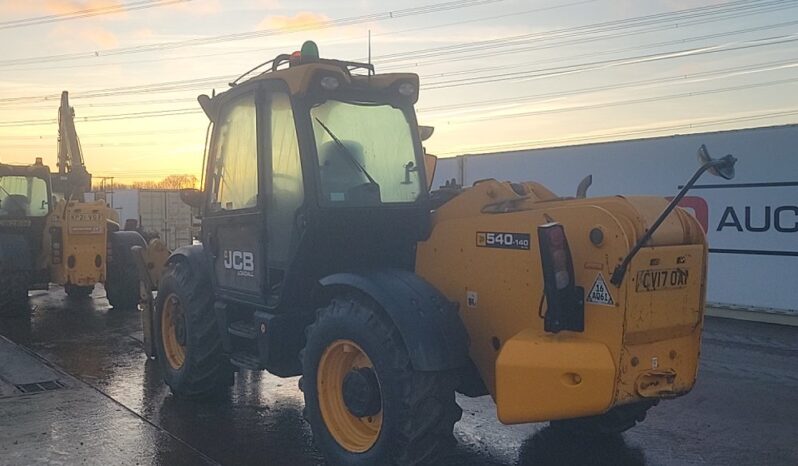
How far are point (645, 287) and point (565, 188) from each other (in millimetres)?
9892

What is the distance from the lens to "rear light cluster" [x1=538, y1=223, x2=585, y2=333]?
4125 millimetres

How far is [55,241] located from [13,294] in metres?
1.21

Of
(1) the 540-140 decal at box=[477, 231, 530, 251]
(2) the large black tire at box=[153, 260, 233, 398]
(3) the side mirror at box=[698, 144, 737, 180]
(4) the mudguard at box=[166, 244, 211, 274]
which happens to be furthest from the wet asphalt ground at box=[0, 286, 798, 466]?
(3) the side mirror at box=[698, 144, 737, 180]

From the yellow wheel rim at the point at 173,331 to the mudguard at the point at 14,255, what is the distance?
211 inches

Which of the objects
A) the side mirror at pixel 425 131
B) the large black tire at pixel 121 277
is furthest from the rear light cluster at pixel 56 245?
the side mirror at pixel 425 131

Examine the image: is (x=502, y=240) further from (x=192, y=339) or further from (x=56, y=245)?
(x=56, y=245)

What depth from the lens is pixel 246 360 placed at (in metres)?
5.78

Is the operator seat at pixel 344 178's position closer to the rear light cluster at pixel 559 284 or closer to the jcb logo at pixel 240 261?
the jcb logo at pixel 240 261

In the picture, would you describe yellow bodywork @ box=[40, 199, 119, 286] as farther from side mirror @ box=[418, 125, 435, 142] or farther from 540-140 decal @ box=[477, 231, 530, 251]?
540-140 decal @ box=[477, 231, 530, 251]

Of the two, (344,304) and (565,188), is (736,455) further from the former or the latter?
(565,188)

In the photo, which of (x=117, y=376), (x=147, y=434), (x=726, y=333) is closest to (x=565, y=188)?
(x=726, y=333)

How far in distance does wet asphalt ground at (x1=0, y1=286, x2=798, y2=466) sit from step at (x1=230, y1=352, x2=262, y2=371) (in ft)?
1.76

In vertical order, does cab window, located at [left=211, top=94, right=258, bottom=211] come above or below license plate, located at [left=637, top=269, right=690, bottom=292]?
above

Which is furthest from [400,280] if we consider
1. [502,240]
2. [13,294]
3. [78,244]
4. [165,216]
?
[165,216]
